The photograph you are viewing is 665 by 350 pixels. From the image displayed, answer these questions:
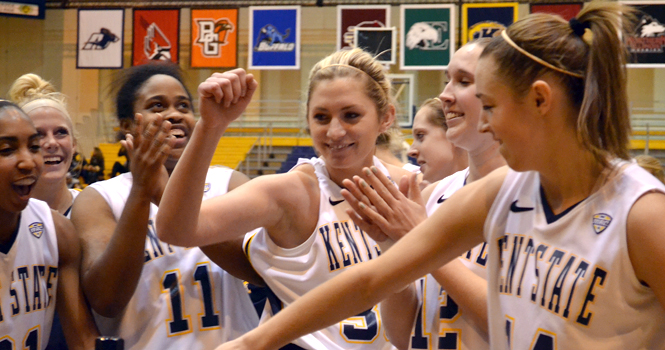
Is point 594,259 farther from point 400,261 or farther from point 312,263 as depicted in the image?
point 312,263

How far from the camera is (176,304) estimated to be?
2.49 m

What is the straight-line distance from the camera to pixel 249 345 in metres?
1.43

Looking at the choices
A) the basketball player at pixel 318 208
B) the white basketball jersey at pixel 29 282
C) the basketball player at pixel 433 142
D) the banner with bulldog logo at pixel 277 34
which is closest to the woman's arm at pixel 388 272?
the basketball player at pixel 318 208

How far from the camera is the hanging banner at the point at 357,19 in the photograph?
1276 cm

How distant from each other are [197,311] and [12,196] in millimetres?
790

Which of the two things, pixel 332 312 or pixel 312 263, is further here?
pixel 312 263

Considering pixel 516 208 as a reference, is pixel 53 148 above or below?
above

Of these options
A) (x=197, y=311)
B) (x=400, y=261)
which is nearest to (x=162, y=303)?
(x=197, y=311)

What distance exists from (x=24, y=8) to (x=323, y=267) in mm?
13827

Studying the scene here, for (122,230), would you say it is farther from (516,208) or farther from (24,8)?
(24,8)

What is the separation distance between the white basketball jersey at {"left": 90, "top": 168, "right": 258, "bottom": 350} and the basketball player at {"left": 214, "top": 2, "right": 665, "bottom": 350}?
43.8 inches

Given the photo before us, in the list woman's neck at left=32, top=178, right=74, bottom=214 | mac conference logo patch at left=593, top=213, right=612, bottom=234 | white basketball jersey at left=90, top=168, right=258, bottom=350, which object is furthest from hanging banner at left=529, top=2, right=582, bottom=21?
mac conference logo patch at left=593, top=213, right=612, bottom=234

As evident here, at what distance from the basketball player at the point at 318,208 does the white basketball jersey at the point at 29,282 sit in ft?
2.33

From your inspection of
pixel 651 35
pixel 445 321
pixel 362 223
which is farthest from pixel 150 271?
pixel 651 35
